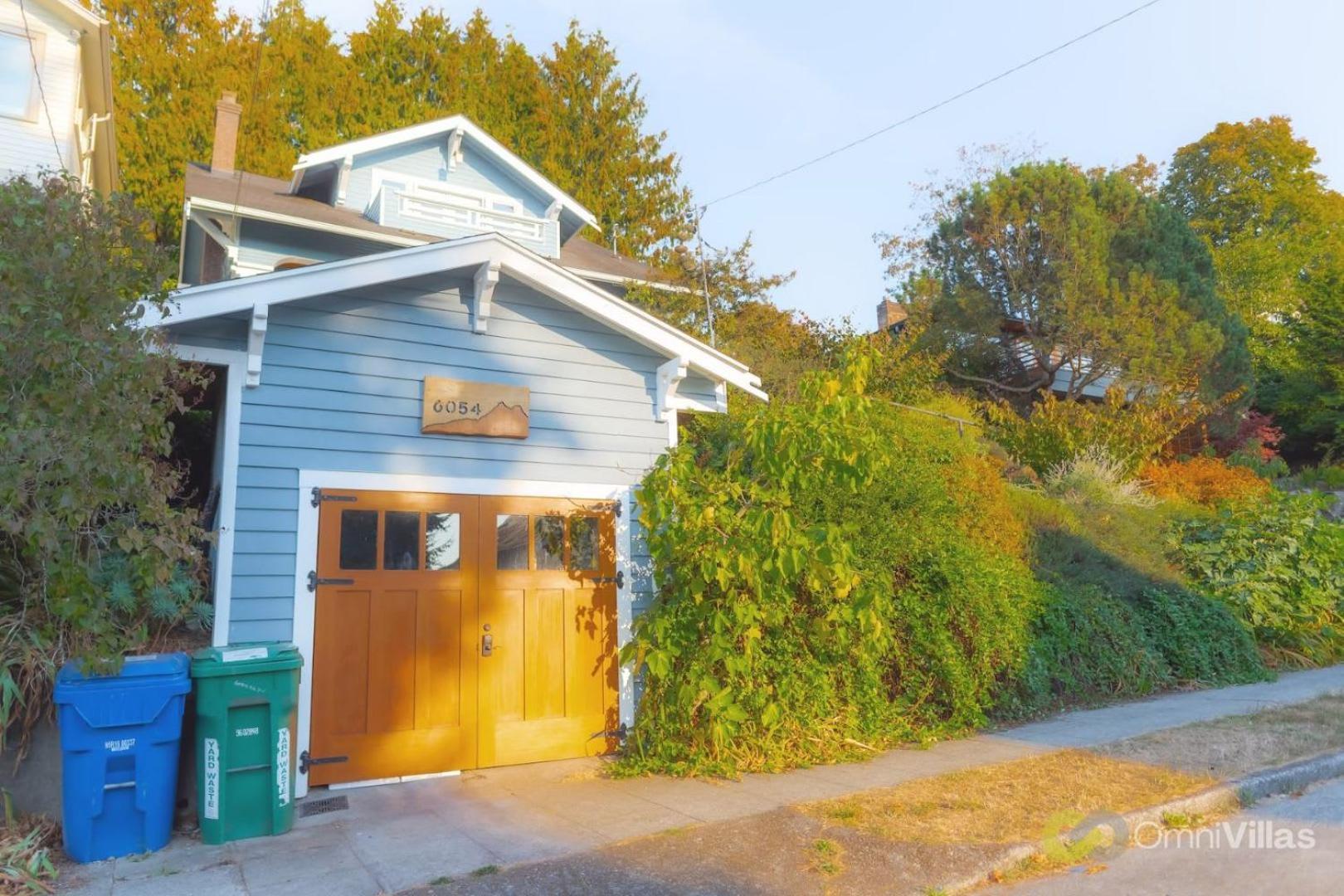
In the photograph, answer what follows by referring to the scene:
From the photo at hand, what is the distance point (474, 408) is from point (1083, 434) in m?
11.7

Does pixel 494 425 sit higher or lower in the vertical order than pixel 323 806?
higher

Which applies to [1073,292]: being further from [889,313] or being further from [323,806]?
[323,806]

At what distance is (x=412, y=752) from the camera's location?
6.74 meters

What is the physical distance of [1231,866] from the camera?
4797 millimetres

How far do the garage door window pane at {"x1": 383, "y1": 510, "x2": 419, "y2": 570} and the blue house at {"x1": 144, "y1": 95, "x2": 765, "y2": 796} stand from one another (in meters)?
0.01

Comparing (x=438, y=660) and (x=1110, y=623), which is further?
(x=1110, y=623)

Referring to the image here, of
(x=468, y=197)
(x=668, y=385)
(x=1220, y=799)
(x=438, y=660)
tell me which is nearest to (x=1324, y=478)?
(x=1220, y=799)

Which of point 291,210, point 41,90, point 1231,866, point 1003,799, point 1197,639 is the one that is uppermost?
point 41,90

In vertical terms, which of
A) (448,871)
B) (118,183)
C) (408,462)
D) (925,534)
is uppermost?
(118,183)

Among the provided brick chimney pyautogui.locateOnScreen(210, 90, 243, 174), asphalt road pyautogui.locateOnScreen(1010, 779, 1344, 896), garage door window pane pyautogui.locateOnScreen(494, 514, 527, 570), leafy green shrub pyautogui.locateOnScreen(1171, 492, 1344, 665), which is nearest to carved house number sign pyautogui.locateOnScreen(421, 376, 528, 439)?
garage door window pane pyautogui.locateOnScreen(494, 514, 527, 570)

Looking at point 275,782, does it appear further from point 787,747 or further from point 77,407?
point 787,747

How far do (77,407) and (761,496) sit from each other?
14.7 feet

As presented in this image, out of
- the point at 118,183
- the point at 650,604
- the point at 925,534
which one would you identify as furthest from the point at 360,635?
the point at 118,183

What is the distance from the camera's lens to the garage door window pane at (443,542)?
707 cm
